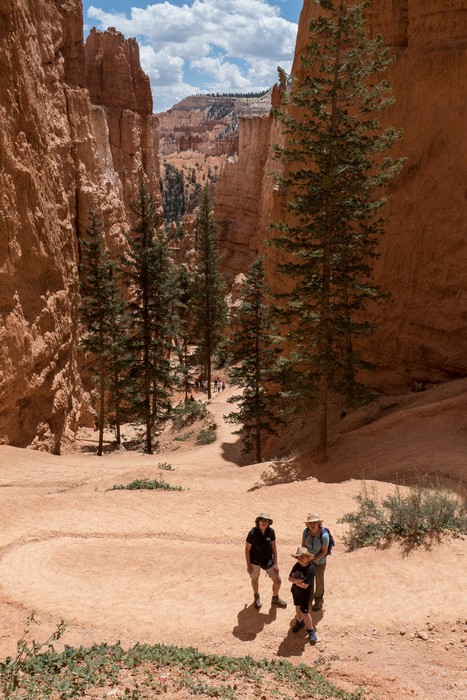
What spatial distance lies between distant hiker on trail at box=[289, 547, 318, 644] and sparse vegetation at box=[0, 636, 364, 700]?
1.88ft

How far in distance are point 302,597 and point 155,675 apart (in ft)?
7.42

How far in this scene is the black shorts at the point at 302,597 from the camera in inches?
283

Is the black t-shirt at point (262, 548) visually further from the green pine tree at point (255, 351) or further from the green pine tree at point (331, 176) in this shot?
the green pine tree at point (255, 351)

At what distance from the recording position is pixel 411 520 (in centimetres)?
965

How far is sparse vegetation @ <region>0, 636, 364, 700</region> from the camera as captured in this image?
5.56 meters

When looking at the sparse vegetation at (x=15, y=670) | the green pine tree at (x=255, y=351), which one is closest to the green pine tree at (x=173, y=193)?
the green pine tree at (x=255, y=351)

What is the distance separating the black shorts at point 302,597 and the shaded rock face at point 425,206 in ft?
41.1

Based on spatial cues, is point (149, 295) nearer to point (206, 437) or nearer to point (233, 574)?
point (206, 437)

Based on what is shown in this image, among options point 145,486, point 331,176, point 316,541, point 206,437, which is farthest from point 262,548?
point 206,437

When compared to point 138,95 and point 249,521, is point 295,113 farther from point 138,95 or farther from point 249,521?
point 138,95

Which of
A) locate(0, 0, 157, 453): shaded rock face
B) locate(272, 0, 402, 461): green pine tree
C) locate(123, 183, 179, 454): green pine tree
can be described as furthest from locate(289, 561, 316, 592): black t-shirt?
locate(123, 183, 179, 454): green pine tree

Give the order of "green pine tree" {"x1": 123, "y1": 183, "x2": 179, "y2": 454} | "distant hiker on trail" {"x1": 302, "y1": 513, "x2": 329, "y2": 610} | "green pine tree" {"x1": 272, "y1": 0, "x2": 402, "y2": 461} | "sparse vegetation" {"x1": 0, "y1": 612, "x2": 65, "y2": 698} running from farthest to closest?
1. "green pine tree" {"x1": 123, "y1": 183, "x2": 179, "y2": 454}
2. "green pine tree" {"x1": 272, "y1": 0, "x2": 402, "y2": 461}
3. "distant hiker on trail" {"x1": 302, "y1": 513, "x2": 329, "y2": 610}
4. "sparse vegetation" {"x1": 0, "y1": 612, "x2": 65, "y2": 698}

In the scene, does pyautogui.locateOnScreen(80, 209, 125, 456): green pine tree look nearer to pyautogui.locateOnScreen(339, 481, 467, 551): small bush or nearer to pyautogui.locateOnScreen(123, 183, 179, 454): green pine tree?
pyautogui.locateOnScreen(123, 183, 179, 454): green pine tree

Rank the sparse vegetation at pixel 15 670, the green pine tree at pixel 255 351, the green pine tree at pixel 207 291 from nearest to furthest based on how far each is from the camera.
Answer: the sparse vegetation at pixel 15 670 < the green pine tree at pixel 255 351 < the green pine tree at pixel 207 291
